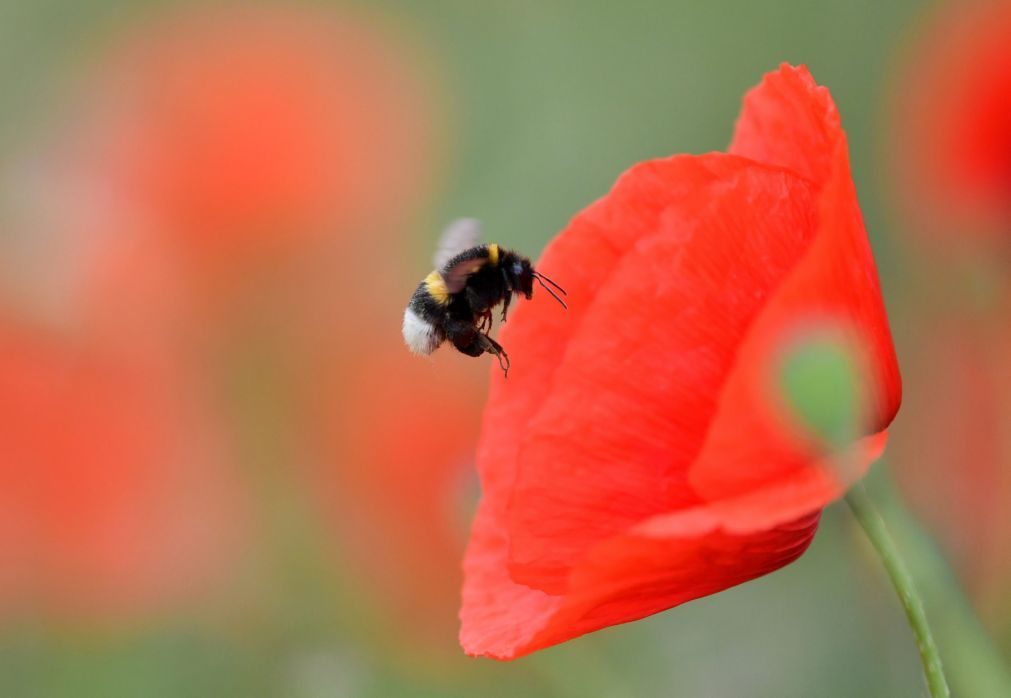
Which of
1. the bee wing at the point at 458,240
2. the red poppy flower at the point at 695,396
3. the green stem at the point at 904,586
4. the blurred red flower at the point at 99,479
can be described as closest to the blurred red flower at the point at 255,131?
the blurred red flower at the point at 99,479

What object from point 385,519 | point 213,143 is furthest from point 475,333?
point 213,143

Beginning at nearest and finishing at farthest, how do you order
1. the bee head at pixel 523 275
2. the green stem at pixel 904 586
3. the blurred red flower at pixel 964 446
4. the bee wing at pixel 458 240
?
1. the green stem at pixel 904 586
2. the blurred red flower at pixel 964 446
3. the bee head at pixel 523 275
4. the bee wing at pixel 458 240

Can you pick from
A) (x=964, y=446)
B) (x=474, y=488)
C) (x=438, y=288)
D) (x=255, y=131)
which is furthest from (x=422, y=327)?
(x=255, y=131)

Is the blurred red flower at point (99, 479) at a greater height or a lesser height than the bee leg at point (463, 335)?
lesser

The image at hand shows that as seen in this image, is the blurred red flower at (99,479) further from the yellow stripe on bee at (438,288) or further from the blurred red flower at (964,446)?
the blurred red flower at (964,446)

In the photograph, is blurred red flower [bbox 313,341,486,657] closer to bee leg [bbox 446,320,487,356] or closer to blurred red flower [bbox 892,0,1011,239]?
bee leg [bbox 446,320,487,356]

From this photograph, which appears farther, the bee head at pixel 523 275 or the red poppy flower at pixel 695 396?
the bee head at pixel 523 275
